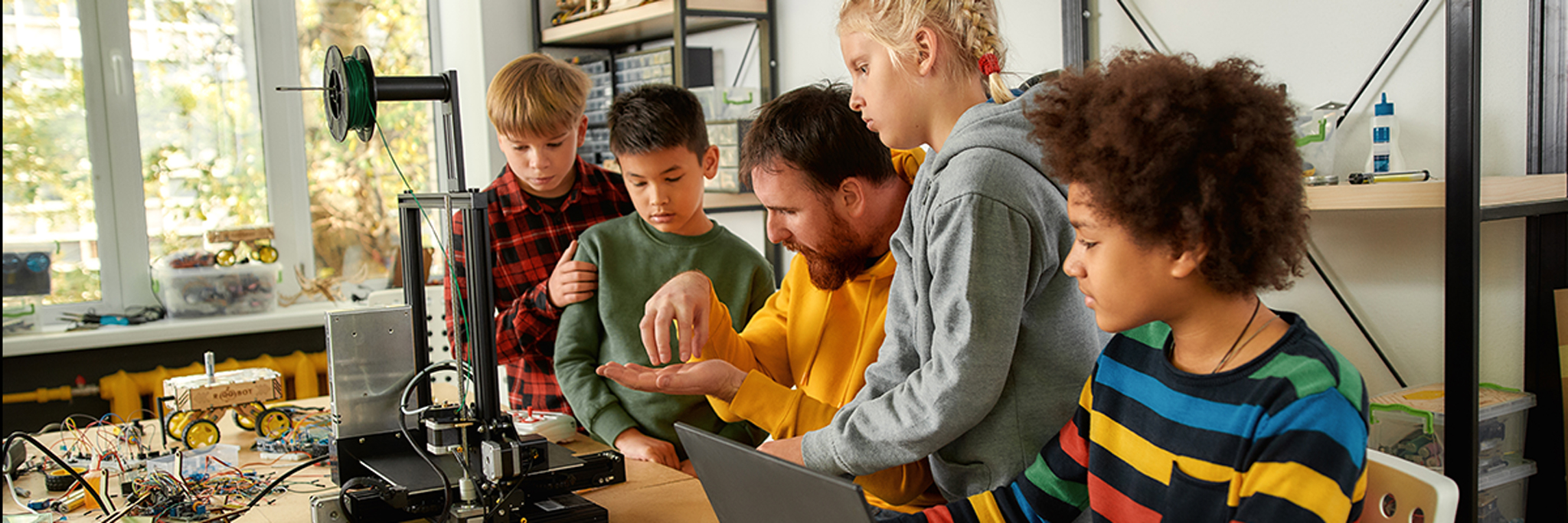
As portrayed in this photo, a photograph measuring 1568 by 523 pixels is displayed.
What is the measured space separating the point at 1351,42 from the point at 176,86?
330 cm

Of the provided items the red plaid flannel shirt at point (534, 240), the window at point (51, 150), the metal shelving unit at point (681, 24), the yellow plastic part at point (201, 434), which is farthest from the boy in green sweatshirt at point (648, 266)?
the window at point (51, 150)

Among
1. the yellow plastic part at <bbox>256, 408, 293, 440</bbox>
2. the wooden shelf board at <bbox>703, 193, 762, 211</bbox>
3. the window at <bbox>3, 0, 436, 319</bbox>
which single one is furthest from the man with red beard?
the window at <bbox>3, 0, 436, 319</bbox>

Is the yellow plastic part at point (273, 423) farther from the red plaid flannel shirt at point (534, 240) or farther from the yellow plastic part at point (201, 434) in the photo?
the red plaid flannel shirt at point (534, 240)

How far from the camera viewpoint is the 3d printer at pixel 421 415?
46.3 inches

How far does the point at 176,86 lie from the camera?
3.31 metres

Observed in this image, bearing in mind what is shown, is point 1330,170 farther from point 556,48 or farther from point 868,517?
point 556,48

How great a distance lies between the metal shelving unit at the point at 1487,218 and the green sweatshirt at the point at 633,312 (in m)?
1.03

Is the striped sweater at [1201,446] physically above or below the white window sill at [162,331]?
above

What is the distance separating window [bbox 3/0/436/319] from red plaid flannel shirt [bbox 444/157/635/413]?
5.90ft

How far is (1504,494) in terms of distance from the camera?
1.89 m

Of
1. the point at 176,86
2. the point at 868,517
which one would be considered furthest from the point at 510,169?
the point at 176,86

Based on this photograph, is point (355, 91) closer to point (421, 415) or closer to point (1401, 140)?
point (421, 415)

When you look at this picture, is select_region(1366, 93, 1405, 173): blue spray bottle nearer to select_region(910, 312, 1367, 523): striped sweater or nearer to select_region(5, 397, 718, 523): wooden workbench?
select_region(910, 312, 1367, 523): striped sweater

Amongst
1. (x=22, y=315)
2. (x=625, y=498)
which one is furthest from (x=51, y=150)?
(x=625, y=498)
